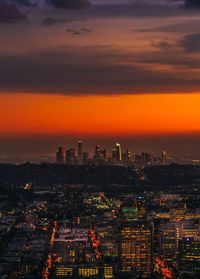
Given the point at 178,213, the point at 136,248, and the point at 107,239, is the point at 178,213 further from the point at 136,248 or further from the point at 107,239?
the point at 136,248

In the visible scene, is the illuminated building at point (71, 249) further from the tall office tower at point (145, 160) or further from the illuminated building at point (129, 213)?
the tall office tower at point (145, 160)

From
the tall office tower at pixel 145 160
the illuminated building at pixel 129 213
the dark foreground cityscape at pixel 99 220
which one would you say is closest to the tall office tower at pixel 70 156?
the dark foreground cityscape at pixel 99 220

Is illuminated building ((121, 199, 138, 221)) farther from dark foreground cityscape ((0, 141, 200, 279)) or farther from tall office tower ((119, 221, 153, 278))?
tall office tower ((119, 221, 153, 278))

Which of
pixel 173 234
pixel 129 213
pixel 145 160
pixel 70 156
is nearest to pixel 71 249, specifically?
pixel 173 234

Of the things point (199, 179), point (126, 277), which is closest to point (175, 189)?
point (199, 179)

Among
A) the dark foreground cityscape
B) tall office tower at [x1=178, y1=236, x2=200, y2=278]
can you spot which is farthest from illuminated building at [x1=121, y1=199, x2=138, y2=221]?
tall office tower at [x1=178, y1=236, x2=200, y2=278]

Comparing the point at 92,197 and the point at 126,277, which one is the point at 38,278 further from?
the point at 92,197

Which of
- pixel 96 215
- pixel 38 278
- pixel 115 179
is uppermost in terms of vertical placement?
pixel 115 179
